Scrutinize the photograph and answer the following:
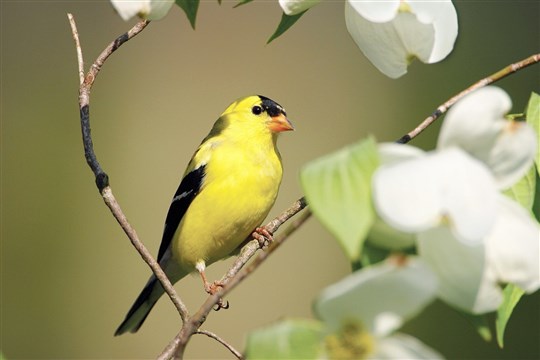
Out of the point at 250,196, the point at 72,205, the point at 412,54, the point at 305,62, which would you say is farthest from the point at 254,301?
the point at 412,54

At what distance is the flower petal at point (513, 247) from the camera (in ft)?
1.27

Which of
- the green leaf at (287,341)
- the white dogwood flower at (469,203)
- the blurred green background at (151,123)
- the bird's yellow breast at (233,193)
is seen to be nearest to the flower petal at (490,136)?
the white dogwood flower at (469,203)

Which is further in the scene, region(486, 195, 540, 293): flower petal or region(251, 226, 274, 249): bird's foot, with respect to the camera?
region(251, 226, 274, 249): bird's foot

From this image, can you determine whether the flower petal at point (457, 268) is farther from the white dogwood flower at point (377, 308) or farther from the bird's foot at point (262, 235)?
the bird's foot at point (262, 235)

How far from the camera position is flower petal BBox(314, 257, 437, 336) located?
1.11 feet

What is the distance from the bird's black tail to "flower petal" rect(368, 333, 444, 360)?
1.77 metres

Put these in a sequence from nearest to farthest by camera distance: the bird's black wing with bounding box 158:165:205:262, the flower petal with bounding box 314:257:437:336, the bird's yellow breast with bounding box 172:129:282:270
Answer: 1. the flower petal with bounding box 314:257:437:336
2. the bird's yellow breast with bounding box 172:129:282:270
3. the bird's black wing with bounding box 158:165:205:262

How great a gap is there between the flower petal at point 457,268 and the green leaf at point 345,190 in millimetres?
30

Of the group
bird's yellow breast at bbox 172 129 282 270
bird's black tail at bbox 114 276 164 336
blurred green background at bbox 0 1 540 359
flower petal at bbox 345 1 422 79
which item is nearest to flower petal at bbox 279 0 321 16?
flower petal at bbox 345 1 422 79

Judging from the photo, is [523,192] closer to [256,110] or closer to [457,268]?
[457,268]

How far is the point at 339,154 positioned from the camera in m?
0.38

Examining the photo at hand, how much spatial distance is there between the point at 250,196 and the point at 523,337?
2.62 metres

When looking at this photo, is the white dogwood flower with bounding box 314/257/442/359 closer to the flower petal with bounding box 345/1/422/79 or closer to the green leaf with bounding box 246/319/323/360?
the green leaf with bounding box 246/319/323/360

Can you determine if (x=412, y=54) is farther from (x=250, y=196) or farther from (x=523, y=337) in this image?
(x=523, y=337)
